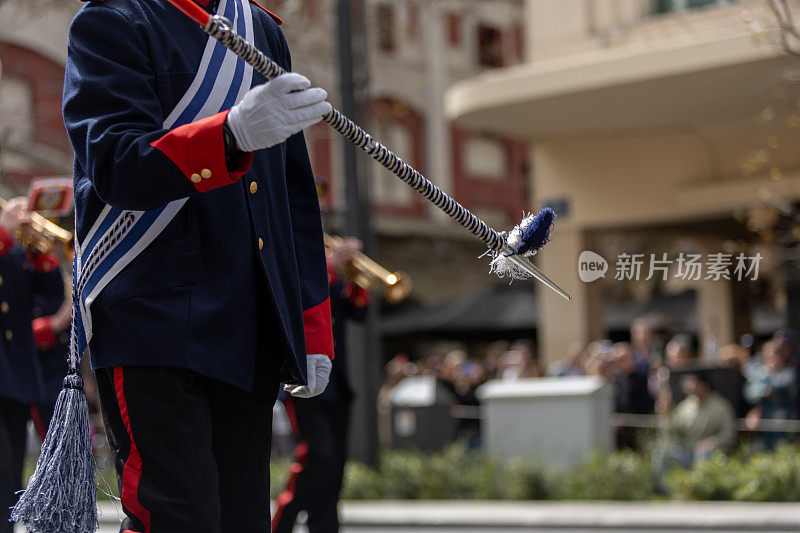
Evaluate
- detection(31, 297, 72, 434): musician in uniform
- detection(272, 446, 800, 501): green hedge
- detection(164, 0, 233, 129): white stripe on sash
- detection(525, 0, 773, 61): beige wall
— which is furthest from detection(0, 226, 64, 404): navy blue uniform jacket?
detection(525, 0, 773, 61): beige wall

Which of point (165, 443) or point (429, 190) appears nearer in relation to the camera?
point (165, 443)

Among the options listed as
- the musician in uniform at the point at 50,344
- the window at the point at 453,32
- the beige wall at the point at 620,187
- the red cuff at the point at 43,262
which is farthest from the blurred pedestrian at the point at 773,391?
the window at the point at 453,32

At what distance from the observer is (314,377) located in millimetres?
3363

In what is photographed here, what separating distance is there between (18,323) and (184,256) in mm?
3126

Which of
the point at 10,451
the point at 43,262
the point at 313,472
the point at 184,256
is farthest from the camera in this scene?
the point at 313,472

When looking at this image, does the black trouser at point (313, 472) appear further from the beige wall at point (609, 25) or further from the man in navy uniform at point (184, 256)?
the beige wall at point (609, 25)

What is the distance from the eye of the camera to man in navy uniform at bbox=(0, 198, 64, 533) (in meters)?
5.74

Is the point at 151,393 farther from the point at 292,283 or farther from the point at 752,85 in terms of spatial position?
the point at 752,85

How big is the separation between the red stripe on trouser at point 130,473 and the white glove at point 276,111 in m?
0.65

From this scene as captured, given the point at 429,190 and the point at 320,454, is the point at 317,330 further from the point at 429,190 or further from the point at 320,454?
the point at 320,454

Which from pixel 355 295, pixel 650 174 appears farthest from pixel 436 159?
pixel 355 295

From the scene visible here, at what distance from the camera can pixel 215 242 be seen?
3125 mm

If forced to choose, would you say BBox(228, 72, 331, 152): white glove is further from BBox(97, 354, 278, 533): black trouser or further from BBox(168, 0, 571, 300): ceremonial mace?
BBox(97, 354, 278, 533): black trouser

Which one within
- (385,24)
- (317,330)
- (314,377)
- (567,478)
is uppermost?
(385,24)
